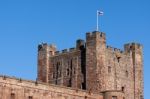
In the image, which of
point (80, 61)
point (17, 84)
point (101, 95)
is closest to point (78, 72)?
point (80, 61)

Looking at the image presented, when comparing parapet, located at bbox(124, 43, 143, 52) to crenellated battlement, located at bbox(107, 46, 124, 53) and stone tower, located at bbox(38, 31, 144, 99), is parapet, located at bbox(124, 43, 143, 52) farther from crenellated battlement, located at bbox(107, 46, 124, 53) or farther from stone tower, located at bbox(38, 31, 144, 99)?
crenellated battlement, located at bbox(107, 46, 124, 53)

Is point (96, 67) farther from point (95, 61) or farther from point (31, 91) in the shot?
point (31, 91)

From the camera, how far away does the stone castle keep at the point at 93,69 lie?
307ft

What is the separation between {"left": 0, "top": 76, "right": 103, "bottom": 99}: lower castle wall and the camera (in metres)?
79.0

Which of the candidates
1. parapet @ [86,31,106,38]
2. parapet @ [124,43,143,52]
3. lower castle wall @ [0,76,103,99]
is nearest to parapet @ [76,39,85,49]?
parapet @ [86,31,106,38]

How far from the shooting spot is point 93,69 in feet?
319

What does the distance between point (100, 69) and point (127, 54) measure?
32.9 feet

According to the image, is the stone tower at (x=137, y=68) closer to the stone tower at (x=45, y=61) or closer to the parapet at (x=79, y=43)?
the parapet at (x=79, y=43)

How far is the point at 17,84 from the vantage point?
8031 cm

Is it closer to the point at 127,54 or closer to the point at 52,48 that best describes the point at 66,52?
the point at 52,48

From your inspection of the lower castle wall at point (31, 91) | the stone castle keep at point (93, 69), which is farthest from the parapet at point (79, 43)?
the lower castle wall at point (31, 91)

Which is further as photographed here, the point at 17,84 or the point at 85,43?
the point at 85,43

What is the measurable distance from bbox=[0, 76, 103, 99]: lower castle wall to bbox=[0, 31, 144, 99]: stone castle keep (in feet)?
0.50

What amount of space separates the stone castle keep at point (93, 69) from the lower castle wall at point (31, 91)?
15 centimetres
